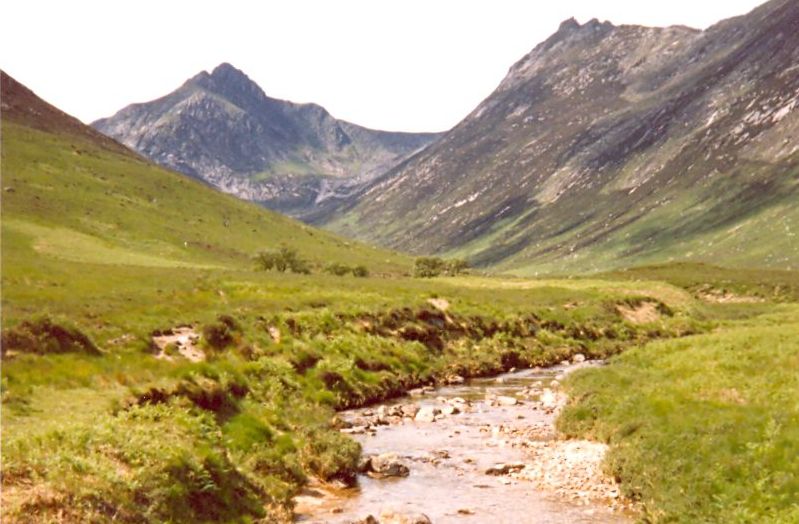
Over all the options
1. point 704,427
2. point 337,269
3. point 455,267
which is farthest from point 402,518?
point 455,267

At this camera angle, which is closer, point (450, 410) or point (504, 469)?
point (504, 469)

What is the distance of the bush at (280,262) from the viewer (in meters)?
130

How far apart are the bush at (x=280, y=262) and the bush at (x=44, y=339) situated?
3643 inches

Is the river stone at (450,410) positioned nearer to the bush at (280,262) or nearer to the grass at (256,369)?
the grass at (256,369)

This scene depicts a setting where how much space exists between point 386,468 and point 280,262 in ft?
349

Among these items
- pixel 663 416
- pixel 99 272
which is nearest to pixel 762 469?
pixel 663 416

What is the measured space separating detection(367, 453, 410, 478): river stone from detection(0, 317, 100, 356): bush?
1615 cm

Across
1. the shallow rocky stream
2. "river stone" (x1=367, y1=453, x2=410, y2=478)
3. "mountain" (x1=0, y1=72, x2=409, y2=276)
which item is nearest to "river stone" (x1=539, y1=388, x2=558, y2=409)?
the shallow rocky stream

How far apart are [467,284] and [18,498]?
9857 cm

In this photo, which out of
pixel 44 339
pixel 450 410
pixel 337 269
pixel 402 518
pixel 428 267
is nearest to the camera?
pixel 402 518

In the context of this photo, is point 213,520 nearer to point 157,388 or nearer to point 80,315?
point 157,388

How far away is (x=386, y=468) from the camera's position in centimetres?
2806

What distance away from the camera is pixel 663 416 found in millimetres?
28625

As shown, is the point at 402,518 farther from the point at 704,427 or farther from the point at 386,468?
the point at 704,427
